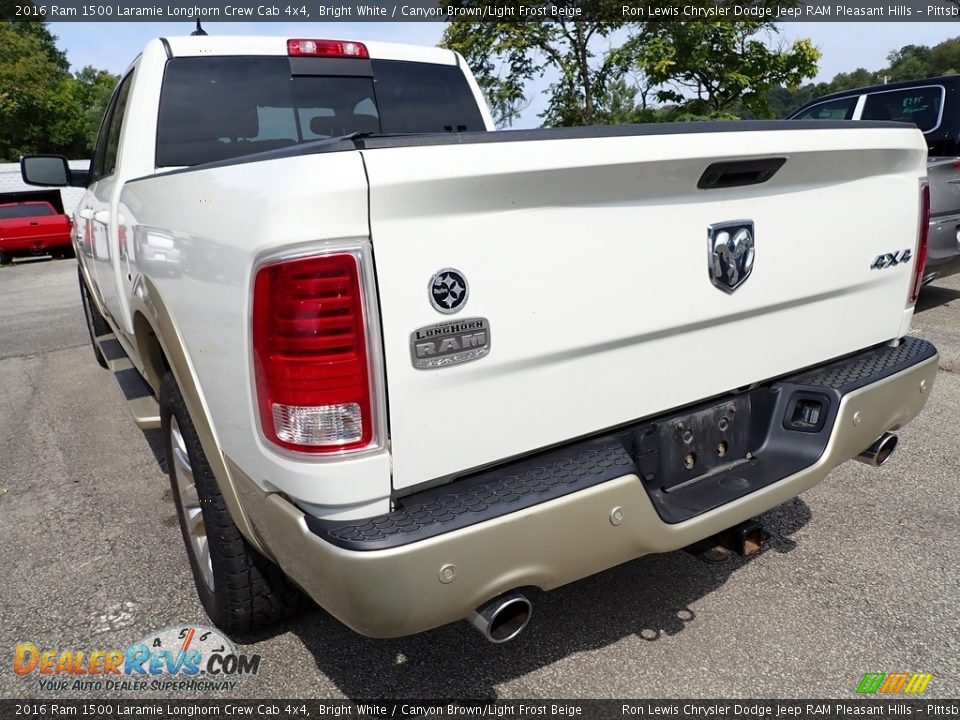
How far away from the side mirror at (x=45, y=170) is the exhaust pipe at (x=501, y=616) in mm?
4246

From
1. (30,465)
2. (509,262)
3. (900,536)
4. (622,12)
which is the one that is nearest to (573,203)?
(509,262)

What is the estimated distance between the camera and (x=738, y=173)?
81.7 inches

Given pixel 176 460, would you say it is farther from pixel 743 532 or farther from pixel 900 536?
pixel 900 536

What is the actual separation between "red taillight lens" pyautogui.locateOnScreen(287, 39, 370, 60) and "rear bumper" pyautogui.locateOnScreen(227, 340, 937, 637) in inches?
92.4

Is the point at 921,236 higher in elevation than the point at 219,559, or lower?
higher

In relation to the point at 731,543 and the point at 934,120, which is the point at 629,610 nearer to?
the point at 731,543

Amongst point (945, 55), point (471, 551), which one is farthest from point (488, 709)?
point (945, 55)

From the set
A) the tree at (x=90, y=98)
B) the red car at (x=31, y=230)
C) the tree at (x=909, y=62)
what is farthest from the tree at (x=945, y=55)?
the red car at (x=31, y=230)

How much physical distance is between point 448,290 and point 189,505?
61.7 inches

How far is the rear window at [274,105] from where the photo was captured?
128 inches

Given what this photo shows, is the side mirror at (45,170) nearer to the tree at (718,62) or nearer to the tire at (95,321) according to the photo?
the tire at (95,321)

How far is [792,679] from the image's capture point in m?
2.23

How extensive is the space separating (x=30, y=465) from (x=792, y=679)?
4.08m

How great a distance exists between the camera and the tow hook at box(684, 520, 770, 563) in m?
2.38
